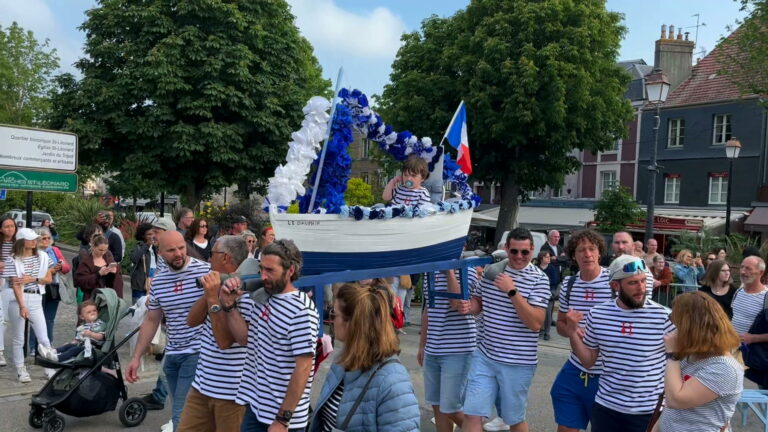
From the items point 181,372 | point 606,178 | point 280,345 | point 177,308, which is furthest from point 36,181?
point 606,178

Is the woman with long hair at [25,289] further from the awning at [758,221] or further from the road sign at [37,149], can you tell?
the awning at [758,221]

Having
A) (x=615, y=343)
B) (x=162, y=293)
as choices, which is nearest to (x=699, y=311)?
(x=615, y=343)

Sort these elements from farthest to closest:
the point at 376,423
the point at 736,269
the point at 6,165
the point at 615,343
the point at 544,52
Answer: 1. the point at 544,52
2. the point at 736,269
3. the point at 6,165
4. the point at 615,343
5. the point at 376,423

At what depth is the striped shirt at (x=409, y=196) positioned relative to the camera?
5.61 metres

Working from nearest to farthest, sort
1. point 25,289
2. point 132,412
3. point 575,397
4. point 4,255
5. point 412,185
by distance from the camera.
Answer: point 575,397
point 412,185
point 132,412
point 25,289
point 4,255

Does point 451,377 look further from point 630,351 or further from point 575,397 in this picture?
point 630,351

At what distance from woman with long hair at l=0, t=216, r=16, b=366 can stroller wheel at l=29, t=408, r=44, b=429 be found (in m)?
2.31

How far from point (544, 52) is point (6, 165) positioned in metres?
18.5

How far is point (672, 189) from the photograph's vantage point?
107 feet

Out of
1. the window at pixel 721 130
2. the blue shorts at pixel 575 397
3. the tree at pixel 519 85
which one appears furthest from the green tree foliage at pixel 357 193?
the window at pixel 721 130

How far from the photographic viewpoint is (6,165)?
884 cm

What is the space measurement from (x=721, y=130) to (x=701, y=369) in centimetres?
3062

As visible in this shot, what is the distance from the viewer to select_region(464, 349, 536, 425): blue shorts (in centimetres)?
504

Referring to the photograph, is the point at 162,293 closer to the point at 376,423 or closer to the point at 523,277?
Answer: the point at 376,423
